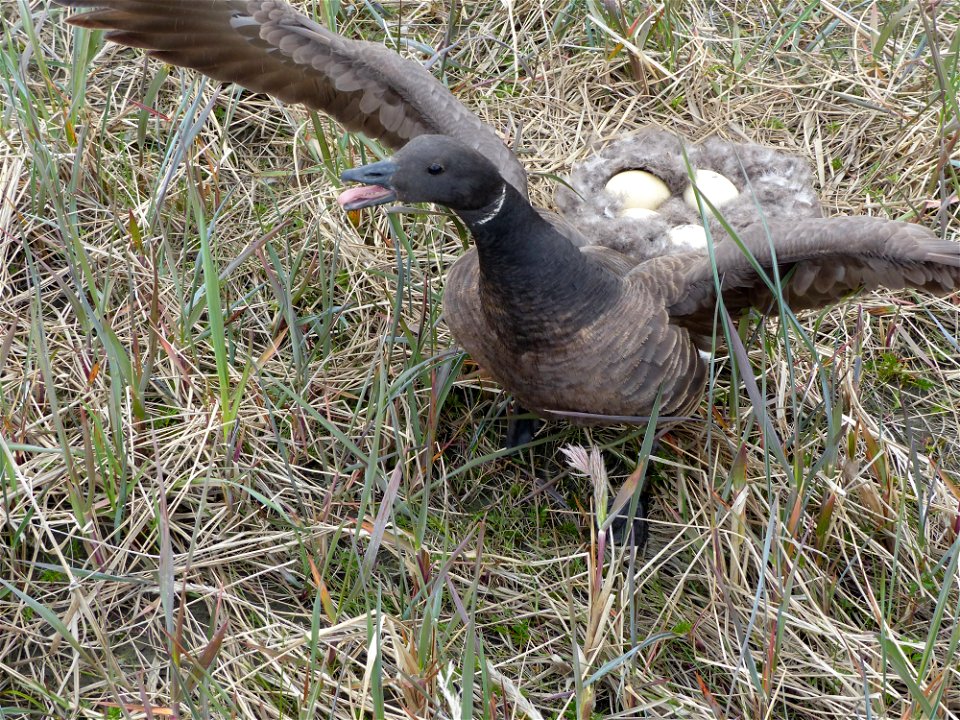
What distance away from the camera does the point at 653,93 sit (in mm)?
4539

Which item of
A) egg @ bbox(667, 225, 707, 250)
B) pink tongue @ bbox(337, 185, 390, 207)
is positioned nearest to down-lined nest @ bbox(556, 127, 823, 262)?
egg @ bbox(667, 225, 707, 250)

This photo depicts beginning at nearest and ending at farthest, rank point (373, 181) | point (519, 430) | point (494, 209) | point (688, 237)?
point (373, 181), point (494, 209), point (519, 430), point (688, 237)

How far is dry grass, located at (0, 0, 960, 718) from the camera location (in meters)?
2.63

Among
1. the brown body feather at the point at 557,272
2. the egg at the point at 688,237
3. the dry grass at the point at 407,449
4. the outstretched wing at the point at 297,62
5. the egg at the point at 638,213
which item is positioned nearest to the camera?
the dry grass at the point at 407,449

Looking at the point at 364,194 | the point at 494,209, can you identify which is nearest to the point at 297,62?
the point at 364,194

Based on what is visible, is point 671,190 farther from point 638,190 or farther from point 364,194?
point 364,194

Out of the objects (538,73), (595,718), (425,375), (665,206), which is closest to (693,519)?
(595,718)

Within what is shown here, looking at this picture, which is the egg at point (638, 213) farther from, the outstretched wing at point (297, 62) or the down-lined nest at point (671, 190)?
the outstretched wing at point (297, 62)

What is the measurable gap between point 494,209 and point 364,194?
1.18ft

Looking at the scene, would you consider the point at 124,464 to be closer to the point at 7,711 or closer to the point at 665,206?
the point at 7,711

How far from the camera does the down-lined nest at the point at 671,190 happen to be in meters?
3.76

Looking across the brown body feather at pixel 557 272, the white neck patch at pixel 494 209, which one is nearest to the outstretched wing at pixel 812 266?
the brown body feather at pixel 557 272

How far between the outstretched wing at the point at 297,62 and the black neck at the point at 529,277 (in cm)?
57

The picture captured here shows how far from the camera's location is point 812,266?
292 cm
